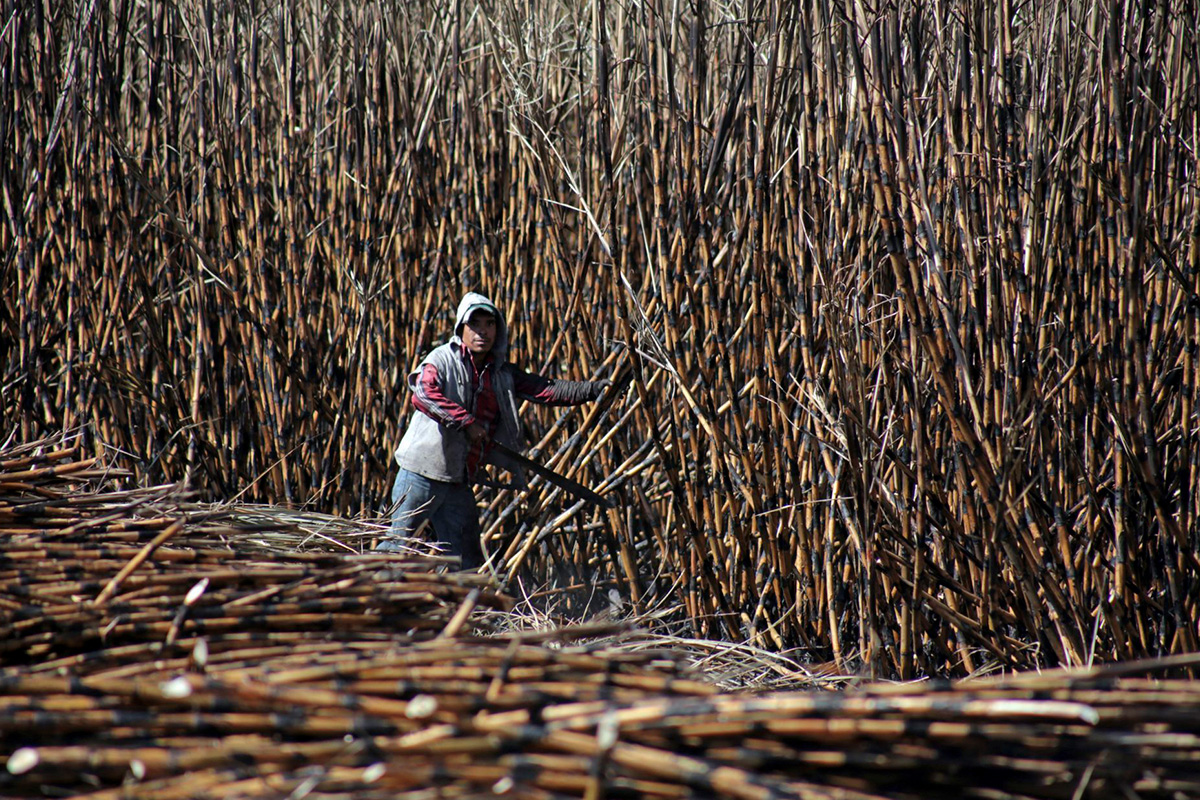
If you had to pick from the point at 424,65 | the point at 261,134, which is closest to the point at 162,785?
the point at 261,134

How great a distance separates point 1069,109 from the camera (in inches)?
70.2

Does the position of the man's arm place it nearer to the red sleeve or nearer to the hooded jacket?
the hooded jacket

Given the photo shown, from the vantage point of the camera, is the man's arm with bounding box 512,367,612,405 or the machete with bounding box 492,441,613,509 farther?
the man's arm with bounding box 512,367,612,405

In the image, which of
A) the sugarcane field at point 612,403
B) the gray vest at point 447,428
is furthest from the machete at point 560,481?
the gray vest at point 447,428

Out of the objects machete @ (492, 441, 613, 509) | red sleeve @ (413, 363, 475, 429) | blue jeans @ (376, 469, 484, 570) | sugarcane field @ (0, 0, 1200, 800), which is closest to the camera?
sugarcane field @ (0, 0, 1200, 800)

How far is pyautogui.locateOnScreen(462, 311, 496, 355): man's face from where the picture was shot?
2.54m

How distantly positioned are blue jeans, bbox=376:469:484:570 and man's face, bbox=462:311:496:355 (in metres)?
0.35

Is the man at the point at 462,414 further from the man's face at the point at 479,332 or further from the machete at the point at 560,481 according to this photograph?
the machete at the point at 560,481

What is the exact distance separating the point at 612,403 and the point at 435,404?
42 centimetres

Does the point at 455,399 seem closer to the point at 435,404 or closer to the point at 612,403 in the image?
the point at 435,404

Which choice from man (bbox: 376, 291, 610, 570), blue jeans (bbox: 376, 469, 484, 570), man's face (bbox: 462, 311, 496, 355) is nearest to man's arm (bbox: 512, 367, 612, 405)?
man (bbox: 376, 291, 610, 570)

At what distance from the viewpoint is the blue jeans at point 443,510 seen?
2.63 meters

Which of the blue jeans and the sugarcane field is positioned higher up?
the sugarcane field

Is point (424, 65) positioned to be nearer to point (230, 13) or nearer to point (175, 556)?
point (230, 13)
